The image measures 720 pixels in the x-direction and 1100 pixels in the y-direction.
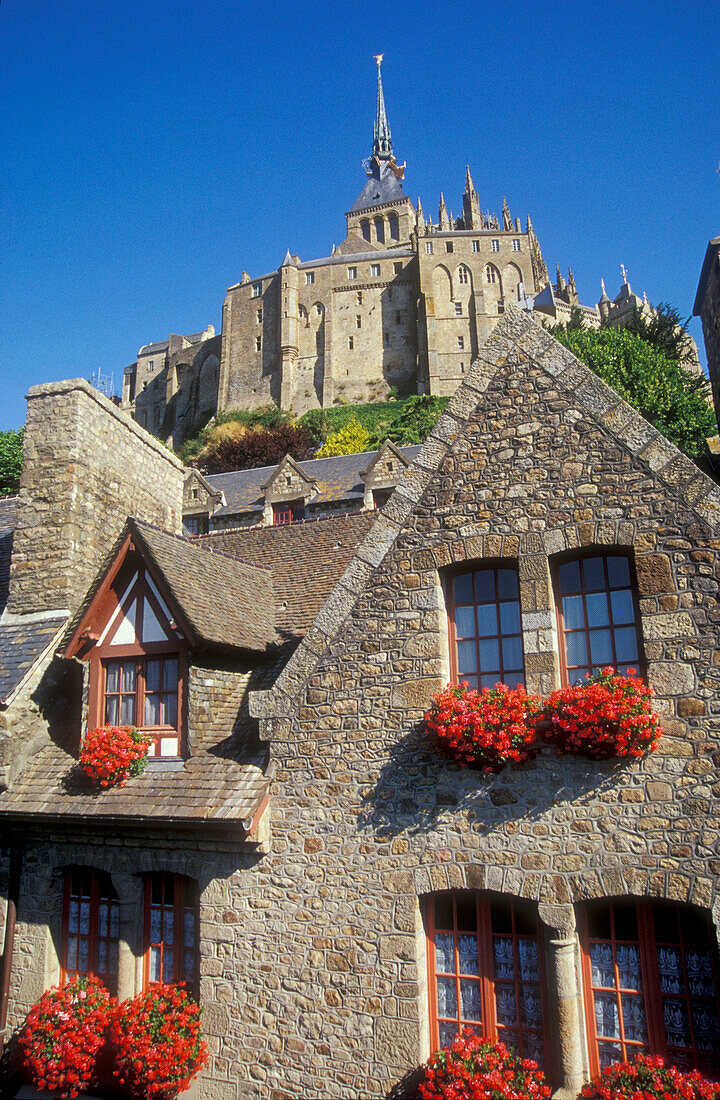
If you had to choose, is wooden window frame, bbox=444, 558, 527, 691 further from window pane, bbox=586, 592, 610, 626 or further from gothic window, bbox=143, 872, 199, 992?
gothic window, bbox=143, 872, 199, 992

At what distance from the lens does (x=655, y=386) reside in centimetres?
2980

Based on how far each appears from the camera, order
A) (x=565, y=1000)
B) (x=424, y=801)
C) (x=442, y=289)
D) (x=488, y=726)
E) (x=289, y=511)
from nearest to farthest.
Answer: (x=565, y=1000)
(x=488, y=726)
(x=424, y=801)
(x=289, y=511)
(x=442, y=289)

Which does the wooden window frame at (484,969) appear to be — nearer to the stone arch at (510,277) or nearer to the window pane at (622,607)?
the window pane at (622,607)

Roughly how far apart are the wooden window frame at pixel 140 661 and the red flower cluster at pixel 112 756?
10.5 inches

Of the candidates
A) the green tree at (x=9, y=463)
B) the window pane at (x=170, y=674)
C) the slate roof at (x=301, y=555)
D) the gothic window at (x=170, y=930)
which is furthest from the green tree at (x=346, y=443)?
the gothic window at (x=170, y=930)

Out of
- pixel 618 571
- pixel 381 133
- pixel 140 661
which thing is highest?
pixel 381 133

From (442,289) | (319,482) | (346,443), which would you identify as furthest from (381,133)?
(319,482)

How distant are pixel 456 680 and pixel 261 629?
3399 mm

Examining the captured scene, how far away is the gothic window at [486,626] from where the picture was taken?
6.82 m

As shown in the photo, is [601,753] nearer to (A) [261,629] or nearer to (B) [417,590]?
(B) [417,590]

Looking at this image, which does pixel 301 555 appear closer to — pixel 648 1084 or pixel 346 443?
pixel 648 1084

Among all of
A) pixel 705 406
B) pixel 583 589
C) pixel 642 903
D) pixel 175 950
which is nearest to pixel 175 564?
pixel 175 950

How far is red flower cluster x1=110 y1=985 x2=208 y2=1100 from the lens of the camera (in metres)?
6.59

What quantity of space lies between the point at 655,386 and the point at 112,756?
91.3ft
